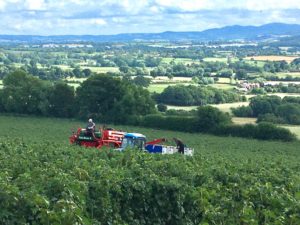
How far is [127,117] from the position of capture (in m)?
65.0

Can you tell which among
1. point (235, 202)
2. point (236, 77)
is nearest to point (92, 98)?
point (235, 202)

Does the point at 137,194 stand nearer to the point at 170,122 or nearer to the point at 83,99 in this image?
the point at 170,122

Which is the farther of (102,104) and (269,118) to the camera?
(102,104)

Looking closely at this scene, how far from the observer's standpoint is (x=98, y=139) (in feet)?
111

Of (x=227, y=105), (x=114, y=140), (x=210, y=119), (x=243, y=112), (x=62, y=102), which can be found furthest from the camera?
(x=227, y=105)

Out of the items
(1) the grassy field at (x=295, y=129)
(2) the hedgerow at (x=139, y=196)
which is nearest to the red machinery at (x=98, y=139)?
(2) the hedgerow at (x=139, y=196)

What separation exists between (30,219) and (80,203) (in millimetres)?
1351

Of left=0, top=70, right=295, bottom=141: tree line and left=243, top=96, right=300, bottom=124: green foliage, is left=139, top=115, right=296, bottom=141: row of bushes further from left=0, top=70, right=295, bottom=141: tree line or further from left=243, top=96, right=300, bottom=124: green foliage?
left=243, top=96, right=300, bottom=124: green foliage

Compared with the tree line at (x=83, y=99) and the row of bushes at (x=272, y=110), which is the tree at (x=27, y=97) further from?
the row of bushes at (x=272, y=110)

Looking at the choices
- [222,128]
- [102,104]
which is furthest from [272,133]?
[102,104]

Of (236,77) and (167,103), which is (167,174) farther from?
(236,77)

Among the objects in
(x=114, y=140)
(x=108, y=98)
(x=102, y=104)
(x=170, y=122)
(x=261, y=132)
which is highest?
(x=114, y=140)

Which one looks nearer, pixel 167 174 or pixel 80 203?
pixel 80 203

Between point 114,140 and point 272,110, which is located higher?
point 114,140
